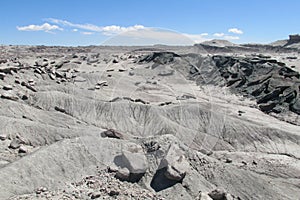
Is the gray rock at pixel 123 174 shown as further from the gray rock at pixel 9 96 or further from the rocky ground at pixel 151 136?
the gray rock at pixel 9 96

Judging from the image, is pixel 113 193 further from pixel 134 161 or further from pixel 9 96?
pixel 9 96

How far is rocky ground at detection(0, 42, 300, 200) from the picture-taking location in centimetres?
1338

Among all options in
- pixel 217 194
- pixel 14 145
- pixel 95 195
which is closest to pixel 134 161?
pixel 95 195

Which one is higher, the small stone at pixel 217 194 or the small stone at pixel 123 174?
the small stone at pixel 123 174

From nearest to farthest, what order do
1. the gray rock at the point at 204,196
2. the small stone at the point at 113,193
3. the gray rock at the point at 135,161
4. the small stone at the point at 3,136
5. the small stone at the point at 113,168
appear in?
1. the small stone at the point at 113,193
2. the gray rock at the point at 204,196
3. the gray rock at the point at 135,161
4. the small stone at the point at 113,168
5. the small stone at the point at 3,136

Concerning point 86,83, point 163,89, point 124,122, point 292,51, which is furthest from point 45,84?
point 292,51

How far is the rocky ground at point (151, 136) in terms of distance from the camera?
43.9 feet

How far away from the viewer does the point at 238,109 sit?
31219 millimetres

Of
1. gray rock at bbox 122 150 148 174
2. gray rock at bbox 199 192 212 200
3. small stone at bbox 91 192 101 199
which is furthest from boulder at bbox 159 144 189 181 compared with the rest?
small stone at bbox 91 192 101 199

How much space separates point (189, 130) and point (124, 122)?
4.95 meters

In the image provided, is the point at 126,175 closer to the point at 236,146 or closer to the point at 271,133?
the point at 236,146

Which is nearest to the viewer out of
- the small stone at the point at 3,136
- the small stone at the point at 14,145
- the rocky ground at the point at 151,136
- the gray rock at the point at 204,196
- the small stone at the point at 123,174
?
the gray rock at the point at 204,196

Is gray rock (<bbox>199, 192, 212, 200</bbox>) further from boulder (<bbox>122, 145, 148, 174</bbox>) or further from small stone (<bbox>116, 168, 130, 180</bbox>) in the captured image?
small stone (<bbox>116, 168, 130, 180</bbox>)

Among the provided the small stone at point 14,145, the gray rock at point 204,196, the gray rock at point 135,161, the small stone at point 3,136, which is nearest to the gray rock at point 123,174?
the gray rock at point 135,161
